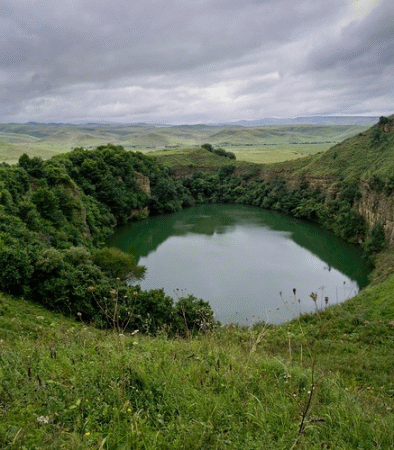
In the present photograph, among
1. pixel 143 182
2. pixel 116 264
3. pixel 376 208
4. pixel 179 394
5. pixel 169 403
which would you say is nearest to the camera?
pixel 169 403

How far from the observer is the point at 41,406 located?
3.45 meters

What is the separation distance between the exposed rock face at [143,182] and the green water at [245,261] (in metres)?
5.09

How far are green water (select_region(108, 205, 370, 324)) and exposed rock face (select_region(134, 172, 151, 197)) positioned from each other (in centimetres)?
509

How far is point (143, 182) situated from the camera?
187ft

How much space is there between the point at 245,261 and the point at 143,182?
1172 inches

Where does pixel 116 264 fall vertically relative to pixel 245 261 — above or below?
above

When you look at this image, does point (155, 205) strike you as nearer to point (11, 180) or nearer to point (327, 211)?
point (327, 211)

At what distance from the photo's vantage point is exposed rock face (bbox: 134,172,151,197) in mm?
56091

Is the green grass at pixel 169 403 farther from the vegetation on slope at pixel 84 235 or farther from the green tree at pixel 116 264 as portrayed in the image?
the green tree at pixel 116 264

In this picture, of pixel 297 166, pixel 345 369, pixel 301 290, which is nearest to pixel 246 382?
pixel 345 369

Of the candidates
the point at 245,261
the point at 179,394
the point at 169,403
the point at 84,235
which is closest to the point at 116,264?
the point at 84,235

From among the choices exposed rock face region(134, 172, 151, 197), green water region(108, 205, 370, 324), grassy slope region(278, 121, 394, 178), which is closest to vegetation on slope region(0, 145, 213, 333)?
exposed rock face region(134, 172, 151, 197)

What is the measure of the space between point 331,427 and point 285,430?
1.65ft

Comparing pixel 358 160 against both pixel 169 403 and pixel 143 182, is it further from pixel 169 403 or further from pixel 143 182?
pixel 169 403
